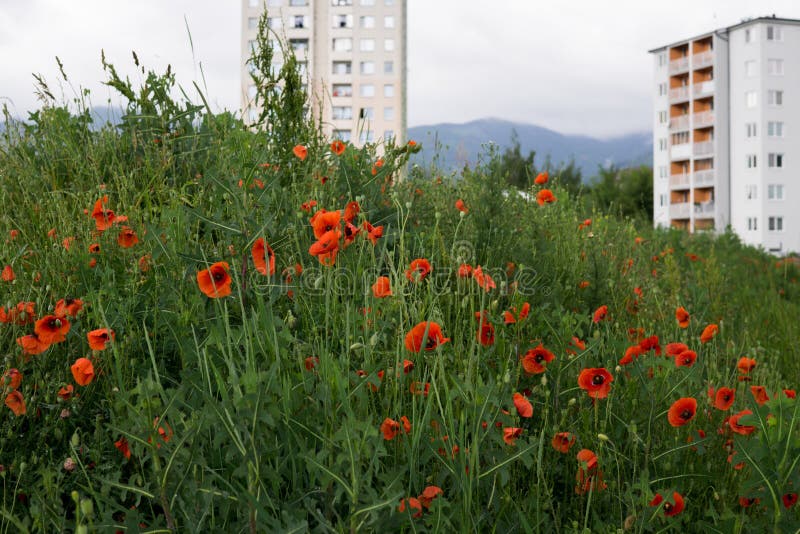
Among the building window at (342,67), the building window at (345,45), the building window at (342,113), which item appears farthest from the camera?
the building window at (342,113)

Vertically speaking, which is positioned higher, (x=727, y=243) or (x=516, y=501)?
(x=727, y=243)

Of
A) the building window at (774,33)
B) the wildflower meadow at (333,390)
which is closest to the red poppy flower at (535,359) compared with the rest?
the wildflower meadow at (333,390)

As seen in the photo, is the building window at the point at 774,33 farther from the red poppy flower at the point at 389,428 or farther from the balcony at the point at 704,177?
the red poppy flower at the point at 389,428

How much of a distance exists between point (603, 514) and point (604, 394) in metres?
0.37

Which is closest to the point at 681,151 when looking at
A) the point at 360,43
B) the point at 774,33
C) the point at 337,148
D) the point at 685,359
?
the point at 774,33

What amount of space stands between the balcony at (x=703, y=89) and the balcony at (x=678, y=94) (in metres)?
0.75

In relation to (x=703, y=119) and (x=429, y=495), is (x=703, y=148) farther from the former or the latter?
(x=429, y=495)

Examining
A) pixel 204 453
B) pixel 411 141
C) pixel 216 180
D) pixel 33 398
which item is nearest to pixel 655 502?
pixel 204 453

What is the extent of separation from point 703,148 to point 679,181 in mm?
2797

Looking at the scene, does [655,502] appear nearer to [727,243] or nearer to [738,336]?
[738,336]

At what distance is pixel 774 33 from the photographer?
45.5m

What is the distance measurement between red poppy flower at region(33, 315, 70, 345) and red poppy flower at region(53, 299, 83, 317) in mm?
59

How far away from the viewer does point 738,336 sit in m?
5.00

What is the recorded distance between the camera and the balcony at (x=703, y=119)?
46.6 meters
